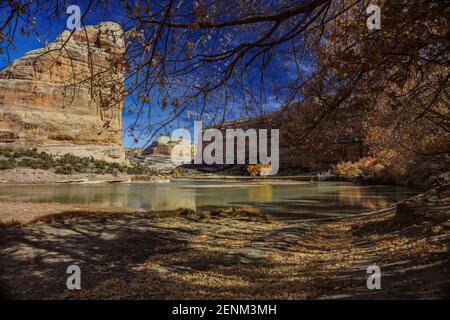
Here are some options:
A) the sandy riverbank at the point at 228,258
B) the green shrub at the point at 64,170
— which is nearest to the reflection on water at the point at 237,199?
the sandy riverbank at the point at 228,258

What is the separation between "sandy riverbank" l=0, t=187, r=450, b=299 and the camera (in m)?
3.70

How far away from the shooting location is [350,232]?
341 inches

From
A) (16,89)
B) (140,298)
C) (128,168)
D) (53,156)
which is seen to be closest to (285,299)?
(140,298)

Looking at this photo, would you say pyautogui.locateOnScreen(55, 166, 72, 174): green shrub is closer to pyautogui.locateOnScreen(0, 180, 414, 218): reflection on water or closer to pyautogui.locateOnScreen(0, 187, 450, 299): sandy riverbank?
pyautogui.locateOnScreen(0, 180, 414, 218): reflection on water

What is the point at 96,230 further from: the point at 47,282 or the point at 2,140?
the point at 2,140

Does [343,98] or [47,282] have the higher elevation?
[343,98]

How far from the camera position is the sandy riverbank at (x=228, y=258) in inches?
145


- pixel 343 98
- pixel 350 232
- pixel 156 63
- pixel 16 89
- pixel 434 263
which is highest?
pixel 16 89

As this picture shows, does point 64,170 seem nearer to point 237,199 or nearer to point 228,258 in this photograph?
point 237,199

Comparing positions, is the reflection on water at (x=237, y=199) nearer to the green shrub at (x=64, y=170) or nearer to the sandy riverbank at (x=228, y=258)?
the sandy riverbank at (x=228, y=258)

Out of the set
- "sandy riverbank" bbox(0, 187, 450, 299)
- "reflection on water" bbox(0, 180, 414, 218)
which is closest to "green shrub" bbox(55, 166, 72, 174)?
"reflection on water" bbox(0, 180, 414, 218)

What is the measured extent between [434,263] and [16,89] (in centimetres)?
5477

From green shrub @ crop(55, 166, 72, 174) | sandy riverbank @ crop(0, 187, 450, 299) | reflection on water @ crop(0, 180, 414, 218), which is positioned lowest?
reflection on water @ crop(0, 180, 414, 218)

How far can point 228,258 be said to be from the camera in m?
5.62
